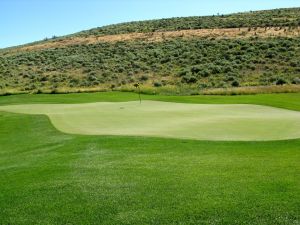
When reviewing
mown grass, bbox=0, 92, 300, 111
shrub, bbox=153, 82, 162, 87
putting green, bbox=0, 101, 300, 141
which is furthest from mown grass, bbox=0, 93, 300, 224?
shrub, bbox=153, 82, 162, 87

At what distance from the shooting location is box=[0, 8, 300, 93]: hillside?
4653 centimetres

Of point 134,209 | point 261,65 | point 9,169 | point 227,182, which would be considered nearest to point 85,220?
point 134,209

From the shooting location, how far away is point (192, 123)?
17.3m

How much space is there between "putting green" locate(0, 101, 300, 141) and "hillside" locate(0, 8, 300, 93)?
59.6 ft

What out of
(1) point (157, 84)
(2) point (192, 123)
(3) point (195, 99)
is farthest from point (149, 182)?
(1) point (157, 84)

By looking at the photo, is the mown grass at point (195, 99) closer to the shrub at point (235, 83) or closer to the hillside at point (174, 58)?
the hillside at point (174, 58)

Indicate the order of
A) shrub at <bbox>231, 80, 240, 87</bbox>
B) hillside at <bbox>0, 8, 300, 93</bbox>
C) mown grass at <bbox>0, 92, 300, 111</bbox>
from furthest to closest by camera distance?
1. hillside at <bbox>0, 8, 300, 93</bbox>
2. shrub at <bbox>231, 80, 240, 87</bbox>
3. mown grass at <bbox>0, 92, 300, 111</bbox>

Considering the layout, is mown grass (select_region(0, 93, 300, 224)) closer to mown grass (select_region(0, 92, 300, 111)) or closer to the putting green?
the putting green

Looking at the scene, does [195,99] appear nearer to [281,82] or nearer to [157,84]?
[281,82]

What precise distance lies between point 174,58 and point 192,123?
40679mm

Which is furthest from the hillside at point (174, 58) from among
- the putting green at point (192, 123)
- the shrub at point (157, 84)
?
the putting green at point (192, 123)

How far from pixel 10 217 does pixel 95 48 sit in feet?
206

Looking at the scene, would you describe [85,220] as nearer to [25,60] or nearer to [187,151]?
[187,151]

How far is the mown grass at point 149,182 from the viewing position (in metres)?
7.70
